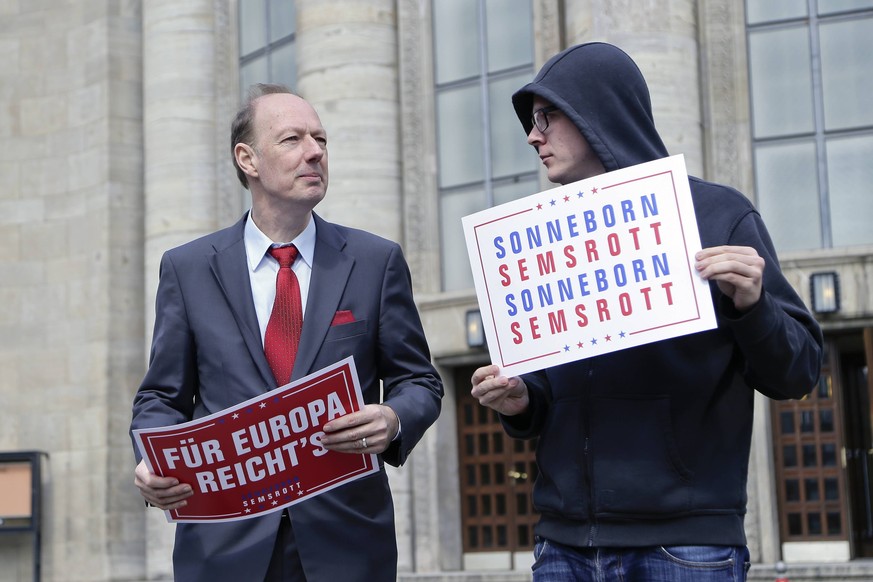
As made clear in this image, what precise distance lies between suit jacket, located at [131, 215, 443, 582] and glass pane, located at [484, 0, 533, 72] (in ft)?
43.6

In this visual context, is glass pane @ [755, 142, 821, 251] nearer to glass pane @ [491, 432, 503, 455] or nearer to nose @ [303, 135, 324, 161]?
glass pane @ [491, 432, 503, 455]

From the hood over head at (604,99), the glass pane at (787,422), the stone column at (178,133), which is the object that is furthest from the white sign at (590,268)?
the stone column at (178,133)

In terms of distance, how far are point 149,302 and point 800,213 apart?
964 centimetres

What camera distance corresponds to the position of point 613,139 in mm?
4391

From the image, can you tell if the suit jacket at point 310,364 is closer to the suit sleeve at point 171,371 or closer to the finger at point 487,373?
the suit sleeve at point 171,371

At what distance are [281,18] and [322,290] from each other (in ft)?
53.7

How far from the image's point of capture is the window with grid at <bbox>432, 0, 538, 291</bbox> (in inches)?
713

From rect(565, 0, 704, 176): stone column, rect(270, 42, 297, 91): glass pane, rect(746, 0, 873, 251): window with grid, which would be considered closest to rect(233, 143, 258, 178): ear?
rect(565, 0, 704, 176): stone column

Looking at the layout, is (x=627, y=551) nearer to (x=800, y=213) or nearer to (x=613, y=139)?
(x=613, y=139)

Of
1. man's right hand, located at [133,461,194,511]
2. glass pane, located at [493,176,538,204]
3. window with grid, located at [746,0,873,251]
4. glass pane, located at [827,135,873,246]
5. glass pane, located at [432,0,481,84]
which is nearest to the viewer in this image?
man's right hand, located at [133,461,194,511]

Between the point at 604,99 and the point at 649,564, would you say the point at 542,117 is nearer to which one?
the point at 604,99

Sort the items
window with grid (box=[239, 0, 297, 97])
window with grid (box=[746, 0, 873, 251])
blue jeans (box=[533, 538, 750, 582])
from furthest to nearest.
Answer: window with grid (box=[239, 0, 297, 97]) < window with grid (box=[746, 0, 873, 251]) < blue jeans (box=[533, 538, 750, 582])

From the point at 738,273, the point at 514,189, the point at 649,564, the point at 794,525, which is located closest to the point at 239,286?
the point at 649,564

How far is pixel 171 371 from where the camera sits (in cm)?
493
